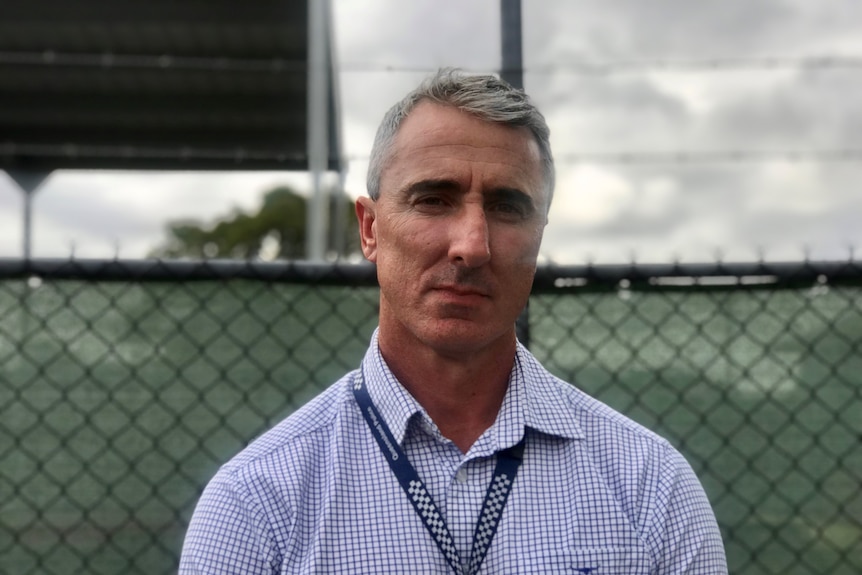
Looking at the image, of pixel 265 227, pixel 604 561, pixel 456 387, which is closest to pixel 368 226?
pixel 456 387

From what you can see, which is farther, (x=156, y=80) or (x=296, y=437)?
(x=156, y=80)

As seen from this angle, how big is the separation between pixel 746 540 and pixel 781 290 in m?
0.72

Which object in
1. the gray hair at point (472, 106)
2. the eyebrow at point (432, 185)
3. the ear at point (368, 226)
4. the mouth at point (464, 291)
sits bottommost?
the mouth at point (464, 291)

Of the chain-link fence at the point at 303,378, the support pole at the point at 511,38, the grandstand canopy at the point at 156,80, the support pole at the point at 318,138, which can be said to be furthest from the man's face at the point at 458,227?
the grandstand canopy at the point at 156,80

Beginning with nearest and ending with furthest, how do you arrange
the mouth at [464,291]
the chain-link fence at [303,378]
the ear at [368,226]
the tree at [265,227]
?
the mouth at [464,291], the ear at [368,226], the chain-link fence at [303,378], the tree at [265,227]

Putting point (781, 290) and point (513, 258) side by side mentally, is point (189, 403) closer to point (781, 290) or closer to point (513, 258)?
point (513, 258)

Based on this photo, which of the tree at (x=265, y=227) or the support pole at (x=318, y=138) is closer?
the support pole at (x=318, y=138)

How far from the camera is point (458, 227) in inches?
65.6

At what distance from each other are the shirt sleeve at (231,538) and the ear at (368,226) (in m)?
0.50

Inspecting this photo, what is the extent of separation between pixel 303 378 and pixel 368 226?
3.19 feet

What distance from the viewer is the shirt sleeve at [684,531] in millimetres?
1635

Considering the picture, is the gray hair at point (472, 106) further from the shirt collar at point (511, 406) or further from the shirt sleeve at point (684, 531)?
the shirt sleeve at point (684, 531)

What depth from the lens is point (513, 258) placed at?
1.69 meters

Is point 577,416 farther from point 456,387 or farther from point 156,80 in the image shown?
point 156,80
